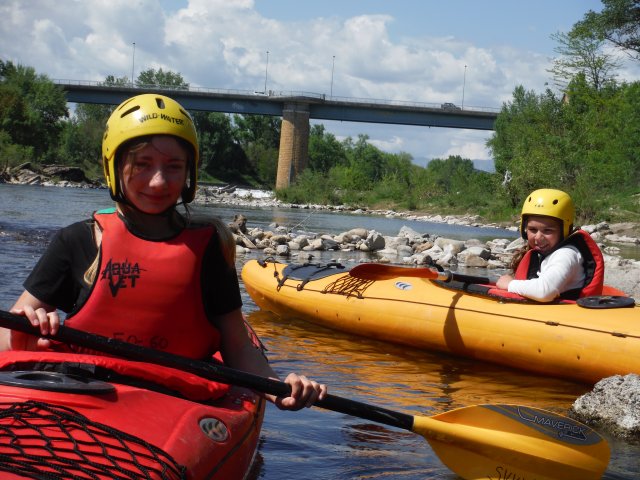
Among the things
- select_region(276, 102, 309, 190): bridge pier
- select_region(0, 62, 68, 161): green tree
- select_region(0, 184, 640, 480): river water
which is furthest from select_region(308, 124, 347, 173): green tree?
select_region(0, 184, 640, 480): river water

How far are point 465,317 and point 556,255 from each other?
825 millimetres

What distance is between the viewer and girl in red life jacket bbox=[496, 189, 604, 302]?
→ 5922mm

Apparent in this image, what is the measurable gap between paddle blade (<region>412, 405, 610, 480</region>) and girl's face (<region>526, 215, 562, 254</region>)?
281cm

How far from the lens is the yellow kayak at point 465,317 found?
5.51m

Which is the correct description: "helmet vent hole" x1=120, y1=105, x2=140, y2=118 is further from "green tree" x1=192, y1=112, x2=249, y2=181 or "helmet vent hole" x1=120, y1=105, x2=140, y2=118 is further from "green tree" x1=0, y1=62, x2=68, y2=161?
"green tree" x1=192, y1=112, x2=249, y2=181

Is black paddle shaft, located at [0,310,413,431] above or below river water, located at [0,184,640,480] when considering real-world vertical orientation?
above

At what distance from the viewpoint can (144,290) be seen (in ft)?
8.57

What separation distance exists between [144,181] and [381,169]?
93.6 m

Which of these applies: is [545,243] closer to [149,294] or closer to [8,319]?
[149,294]

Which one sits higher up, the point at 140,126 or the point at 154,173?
the point at 140,126

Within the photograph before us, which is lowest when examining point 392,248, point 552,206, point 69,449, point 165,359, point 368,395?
point 368,395

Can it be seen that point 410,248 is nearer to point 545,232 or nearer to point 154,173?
point 545,232

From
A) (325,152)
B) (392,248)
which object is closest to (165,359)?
(392,248)

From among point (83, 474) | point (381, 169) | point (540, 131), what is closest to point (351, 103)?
point (540, 131)
